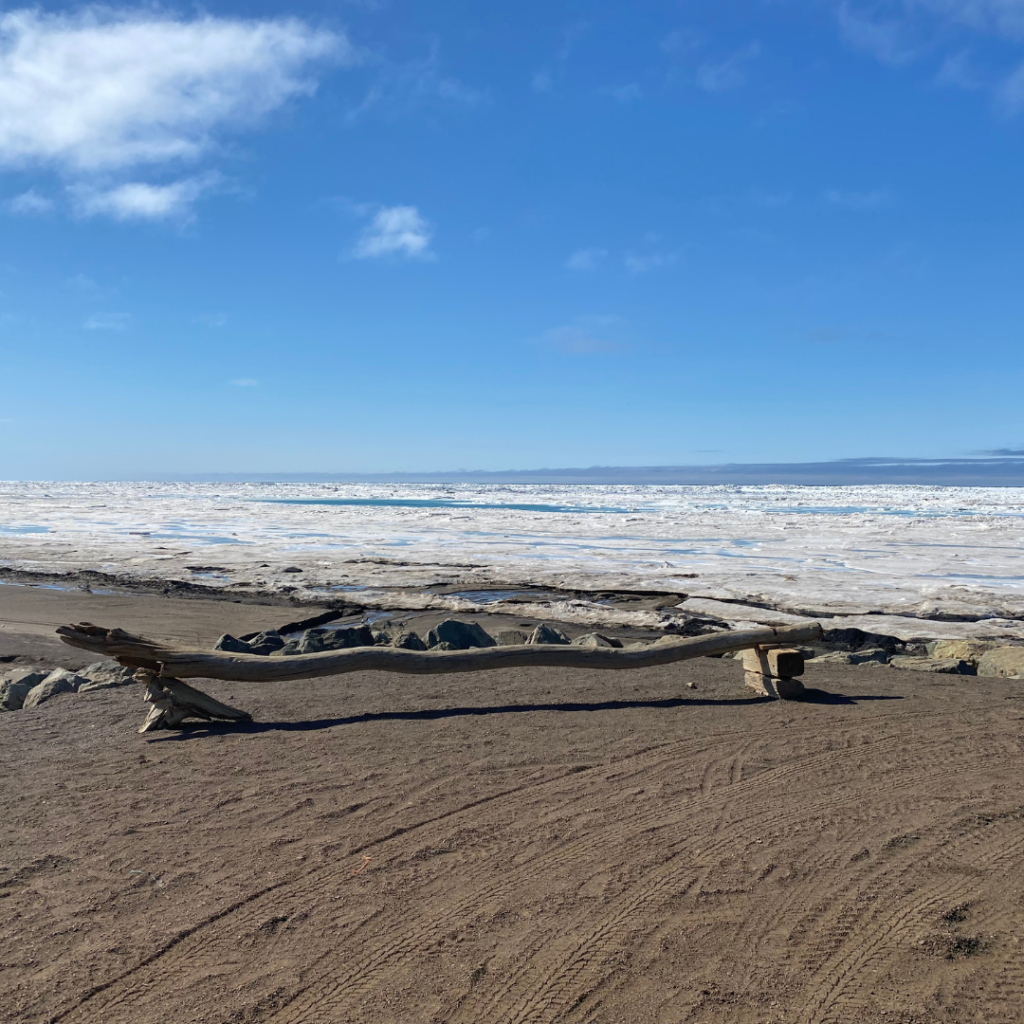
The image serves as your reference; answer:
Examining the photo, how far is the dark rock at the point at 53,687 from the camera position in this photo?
8852mm

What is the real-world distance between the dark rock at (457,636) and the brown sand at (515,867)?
147 inches

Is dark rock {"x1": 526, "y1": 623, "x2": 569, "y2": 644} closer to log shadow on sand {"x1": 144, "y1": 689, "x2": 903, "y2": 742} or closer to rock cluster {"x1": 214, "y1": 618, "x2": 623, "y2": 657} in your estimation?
rock cluster {"x1": 214, "y1": 618, "x2": 623, "y2": 657}

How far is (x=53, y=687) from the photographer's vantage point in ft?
29.6

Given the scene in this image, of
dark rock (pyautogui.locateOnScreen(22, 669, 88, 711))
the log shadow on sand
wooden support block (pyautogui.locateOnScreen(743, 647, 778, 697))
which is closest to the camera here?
the log shadow on sand

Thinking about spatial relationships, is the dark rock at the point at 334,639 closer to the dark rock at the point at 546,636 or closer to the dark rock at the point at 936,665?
the dark rock at the point at 546,636

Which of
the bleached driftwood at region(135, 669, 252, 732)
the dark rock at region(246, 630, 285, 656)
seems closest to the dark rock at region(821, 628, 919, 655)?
the dark rock at region(246, 630, 285, 656)

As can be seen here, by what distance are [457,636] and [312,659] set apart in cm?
372

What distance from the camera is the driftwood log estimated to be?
24.2ft

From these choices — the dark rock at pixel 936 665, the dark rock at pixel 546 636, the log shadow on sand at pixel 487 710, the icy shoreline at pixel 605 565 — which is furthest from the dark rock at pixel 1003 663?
the dark rock at pixel 546 636

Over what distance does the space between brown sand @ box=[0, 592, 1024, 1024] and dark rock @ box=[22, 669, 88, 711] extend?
3.39ft

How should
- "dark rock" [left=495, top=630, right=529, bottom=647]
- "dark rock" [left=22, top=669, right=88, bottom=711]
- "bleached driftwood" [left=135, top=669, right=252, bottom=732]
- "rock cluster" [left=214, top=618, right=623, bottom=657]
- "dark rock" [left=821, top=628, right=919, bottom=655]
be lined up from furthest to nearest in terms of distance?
1. "dark rock" [left=821, top=628, right=919, bottom=655]
2. "dark rock" [left=495, top=630, right=529, bottom=647]
3. "rock cluster" [left=214, top=618, right=623, bottom=657]
4. "dark rock" [left=22, top=669, right=88, bottom=711]
5. "bleached driftwood" [left=135, top=669, right=252, bottom=732]

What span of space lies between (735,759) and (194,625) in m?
11.8

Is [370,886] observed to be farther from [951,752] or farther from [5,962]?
[951,752]

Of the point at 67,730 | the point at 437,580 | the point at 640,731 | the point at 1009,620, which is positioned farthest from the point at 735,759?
the point at 437,580
